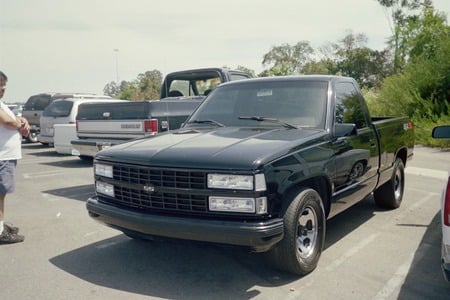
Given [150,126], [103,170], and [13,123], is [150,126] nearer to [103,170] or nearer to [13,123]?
[13,123]

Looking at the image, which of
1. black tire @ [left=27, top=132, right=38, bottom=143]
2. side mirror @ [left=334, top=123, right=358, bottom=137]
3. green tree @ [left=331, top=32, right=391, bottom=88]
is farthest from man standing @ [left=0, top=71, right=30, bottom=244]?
green tree @ [left=331, top=32, right=391, bottom=88]

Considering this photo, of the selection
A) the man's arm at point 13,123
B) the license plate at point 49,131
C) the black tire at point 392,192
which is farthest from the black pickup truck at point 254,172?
the license plate at point 49,131

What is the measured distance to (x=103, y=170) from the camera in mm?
3975

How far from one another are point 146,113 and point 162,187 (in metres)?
4.08

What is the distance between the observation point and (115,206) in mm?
3812

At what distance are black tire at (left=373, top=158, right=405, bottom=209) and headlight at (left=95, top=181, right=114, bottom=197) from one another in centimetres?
382

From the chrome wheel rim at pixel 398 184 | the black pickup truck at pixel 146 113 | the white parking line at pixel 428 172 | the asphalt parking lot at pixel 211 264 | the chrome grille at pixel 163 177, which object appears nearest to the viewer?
the chrome grille at pixel 163 177

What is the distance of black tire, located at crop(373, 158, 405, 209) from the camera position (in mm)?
5875

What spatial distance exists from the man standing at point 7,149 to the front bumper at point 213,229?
194cm

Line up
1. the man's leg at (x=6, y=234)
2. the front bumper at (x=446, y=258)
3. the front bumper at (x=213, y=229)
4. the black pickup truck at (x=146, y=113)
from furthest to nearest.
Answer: the black pickup truck at (x=146, y=113) < the man's leg at (x=6, y=234) < the front bumper at (x=213, y=229) < the front bumper at (x=446, y=258)

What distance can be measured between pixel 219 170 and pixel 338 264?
1.67 meters

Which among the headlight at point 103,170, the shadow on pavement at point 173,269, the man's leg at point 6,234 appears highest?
the headlight at point 103,170

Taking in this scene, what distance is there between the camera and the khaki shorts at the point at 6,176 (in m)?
4.57

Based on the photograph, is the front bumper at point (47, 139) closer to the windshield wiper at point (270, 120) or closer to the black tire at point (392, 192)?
the windshield wiper at point (270, 120)
